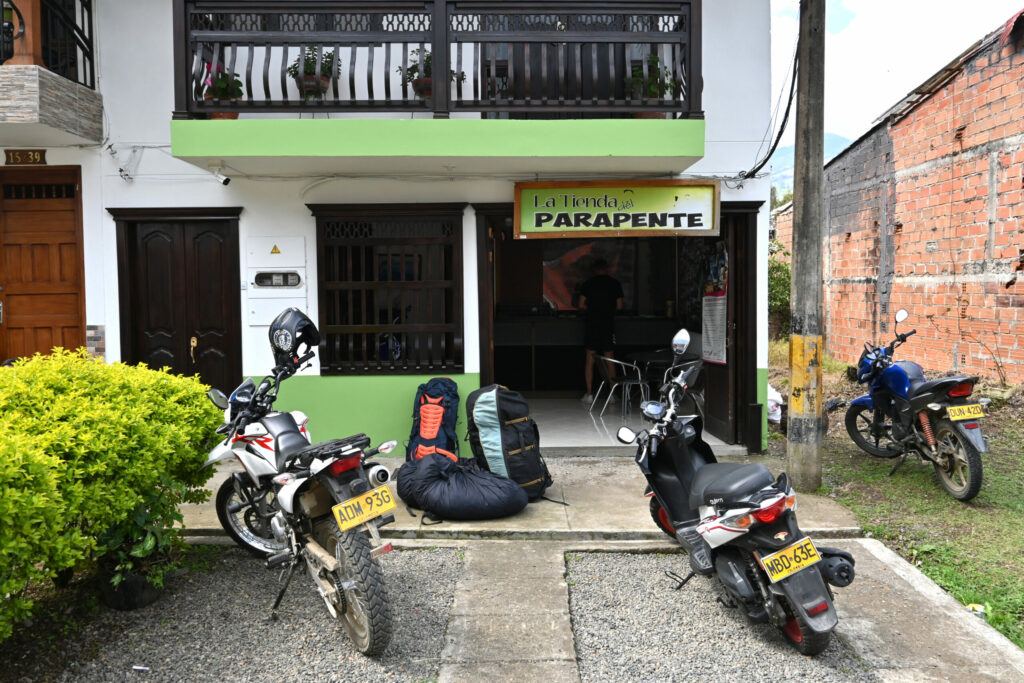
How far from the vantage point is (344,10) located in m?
6.55

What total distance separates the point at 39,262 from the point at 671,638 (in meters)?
6.76

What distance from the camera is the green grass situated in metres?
4.30

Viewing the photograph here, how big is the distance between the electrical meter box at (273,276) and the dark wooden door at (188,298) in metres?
0.19

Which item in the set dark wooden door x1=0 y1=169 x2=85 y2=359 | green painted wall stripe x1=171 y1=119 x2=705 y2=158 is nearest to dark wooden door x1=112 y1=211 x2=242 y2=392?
dark wooden door x1=0 y1=169 x2=85 y2=359

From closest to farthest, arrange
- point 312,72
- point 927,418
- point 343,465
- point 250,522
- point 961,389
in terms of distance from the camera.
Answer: point 343,465 → point 250,522 → point 961,389 → point 927,418 → point 312,72

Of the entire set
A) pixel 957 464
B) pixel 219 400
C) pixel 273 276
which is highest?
pixel 273 276

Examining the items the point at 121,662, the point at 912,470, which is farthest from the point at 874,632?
the point at 121,662

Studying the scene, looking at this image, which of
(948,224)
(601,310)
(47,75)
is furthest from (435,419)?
(948,224)

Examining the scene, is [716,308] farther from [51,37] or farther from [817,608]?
[51,37]

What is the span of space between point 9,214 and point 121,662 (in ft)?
18.1

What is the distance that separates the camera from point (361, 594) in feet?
11.4

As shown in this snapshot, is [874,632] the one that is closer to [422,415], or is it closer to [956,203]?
[422,415]

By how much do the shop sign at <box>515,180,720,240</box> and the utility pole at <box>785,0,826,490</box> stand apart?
1211 mm

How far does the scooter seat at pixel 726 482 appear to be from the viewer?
3.69 m
